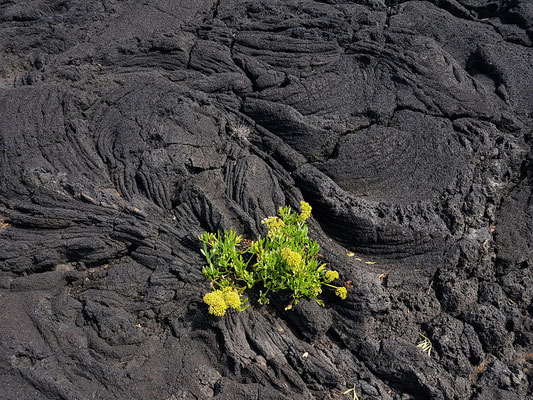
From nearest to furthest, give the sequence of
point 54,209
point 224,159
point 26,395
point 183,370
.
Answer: point 26,395
point 183,370
point 54,209
point 224,159

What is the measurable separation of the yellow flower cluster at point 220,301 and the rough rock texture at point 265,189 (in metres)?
0.24

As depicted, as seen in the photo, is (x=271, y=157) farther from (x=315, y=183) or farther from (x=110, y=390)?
(x=110, y=390)

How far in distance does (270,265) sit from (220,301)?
22.6 inches

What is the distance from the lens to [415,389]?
3830 millimetres

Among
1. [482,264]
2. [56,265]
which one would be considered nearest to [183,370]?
[56,265]

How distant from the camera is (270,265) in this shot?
390 cm

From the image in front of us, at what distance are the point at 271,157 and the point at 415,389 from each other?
273 centimetres

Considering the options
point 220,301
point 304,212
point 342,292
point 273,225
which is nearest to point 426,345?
point 342,292

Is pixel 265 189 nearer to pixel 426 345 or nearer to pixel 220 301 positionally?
pixel 220 301

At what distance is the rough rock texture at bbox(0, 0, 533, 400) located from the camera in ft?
12.0

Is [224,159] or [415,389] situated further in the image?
[224,159]

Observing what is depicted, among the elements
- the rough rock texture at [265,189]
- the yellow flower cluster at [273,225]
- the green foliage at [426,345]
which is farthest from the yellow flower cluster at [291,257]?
the green foliage at [426,345]

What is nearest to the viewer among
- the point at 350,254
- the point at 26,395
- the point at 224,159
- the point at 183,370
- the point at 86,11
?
the point at 26,395

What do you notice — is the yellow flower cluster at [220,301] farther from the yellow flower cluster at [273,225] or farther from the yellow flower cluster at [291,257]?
the yellow flower cluster at [273,225]
